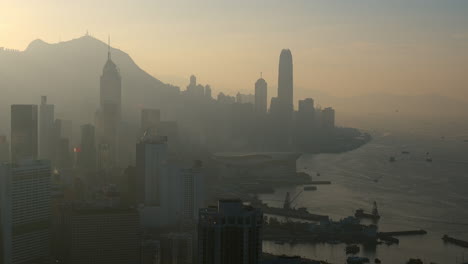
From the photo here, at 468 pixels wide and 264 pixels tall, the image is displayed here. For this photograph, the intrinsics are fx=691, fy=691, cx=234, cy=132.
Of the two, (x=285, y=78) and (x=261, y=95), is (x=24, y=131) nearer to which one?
(x=261, y=95)

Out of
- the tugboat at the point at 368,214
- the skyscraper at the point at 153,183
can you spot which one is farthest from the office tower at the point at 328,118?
the skyscraper at the point at 153,183

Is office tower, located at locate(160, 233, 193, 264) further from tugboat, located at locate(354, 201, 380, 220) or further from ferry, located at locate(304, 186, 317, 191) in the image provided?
ferry, located at locate(304, 186, 317, 191)

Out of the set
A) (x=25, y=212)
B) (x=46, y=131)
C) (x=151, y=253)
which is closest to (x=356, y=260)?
(x=151, y=253)

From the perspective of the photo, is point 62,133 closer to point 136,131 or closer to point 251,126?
point 136,131

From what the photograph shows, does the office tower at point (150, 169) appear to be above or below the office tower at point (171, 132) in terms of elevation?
below

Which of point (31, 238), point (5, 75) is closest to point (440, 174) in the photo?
point (5, 75)

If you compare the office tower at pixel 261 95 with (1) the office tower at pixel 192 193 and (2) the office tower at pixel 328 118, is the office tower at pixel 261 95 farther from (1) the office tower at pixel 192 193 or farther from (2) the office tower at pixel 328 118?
(1) the office tower at pixel 192 193

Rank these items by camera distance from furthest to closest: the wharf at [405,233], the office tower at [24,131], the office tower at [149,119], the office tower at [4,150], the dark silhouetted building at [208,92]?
the dark silhouetted building at [208,92]
the office tower at [149,119]
the office tower at [24,131]
the office tower at [4,150]
the wharf at [405,233]
